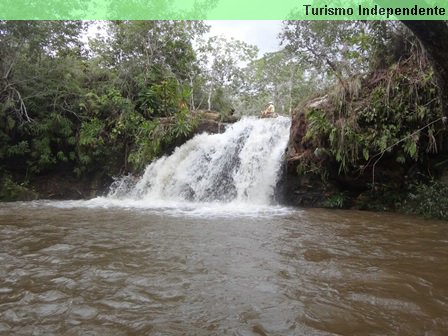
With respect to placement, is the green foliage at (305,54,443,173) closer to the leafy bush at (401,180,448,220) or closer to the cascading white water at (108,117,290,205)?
the leafy bush at (401,180,448,220)

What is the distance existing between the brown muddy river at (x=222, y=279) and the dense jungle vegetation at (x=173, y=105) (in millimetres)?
2288

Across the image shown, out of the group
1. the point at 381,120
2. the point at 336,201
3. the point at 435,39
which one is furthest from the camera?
the point at 336,201

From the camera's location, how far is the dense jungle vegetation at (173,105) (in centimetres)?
729

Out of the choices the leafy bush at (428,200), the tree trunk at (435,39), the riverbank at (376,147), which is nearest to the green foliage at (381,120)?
the riverbank at (376,147)

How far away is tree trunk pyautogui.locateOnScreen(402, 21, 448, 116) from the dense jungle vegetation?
143 inches

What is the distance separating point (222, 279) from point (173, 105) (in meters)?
8.65

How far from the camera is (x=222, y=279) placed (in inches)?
124

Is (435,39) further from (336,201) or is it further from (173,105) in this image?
(173,105)

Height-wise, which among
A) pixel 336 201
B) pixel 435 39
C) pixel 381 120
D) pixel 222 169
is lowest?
pixel 336 201

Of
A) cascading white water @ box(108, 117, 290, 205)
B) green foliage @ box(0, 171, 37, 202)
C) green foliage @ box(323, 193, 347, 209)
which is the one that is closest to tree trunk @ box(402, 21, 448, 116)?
green foliage @ box(323, 193, 347, 209)

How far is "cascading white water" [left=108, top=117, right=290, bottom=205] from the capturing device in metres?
9.06

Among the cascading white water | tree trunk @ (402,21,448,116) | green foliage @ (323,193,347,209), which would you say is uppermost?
tree trunk @ (402,21,448,116)

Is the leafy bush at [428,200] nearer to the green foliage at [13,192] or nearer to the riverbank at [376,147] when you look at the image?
the riverbank at [376,147]

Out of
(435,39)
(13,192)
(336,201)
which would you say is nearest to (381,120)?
(336,201)
